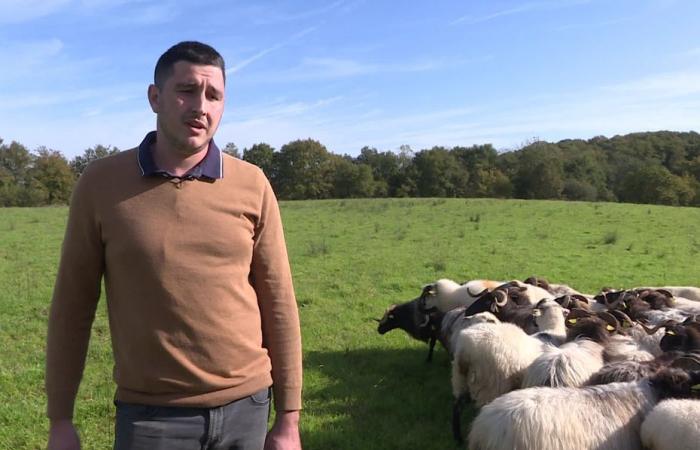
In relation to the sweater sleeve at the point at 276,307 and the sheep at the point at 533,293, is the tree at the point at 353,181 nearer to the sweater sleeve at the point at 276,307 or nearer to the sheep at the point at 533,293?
the sheep at the point at 533,293

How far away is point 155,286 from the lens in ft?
7.33

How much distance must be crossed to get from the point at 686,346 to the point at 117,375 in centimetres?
549

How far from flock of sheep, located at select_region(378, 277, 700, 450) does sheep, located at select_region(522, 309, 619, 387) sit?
0.01m

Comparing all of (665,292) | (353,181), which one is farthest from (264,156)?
(665,292)

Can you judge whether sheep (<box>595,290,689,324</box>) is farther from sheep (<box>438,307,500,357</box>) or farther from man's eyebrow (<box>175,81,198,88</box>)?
man's eyebrow (<box>175,81,198,88</box>)

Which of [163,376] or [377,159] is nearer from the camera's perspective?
[163,376]

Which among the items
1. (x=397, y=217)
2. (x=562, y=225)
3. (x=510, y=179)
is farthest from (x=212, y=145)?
(x=510, y=179)

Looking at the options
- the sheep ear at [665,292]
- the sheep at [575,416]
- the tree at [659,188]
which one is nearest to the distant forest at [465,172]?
the tree at [659,188]

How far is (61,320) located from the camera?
90.2 inches

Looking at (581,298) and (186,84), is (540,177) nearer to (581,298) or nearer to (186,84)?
(581,298)

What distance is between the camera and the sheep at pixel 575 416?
3.85m

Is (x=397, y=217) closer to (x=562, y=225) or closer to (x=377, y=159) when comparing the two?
(x=562, y=225)

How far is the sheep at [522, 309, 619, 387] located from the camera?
4.95 metres

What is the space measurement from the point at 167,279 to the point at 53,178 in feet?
209
